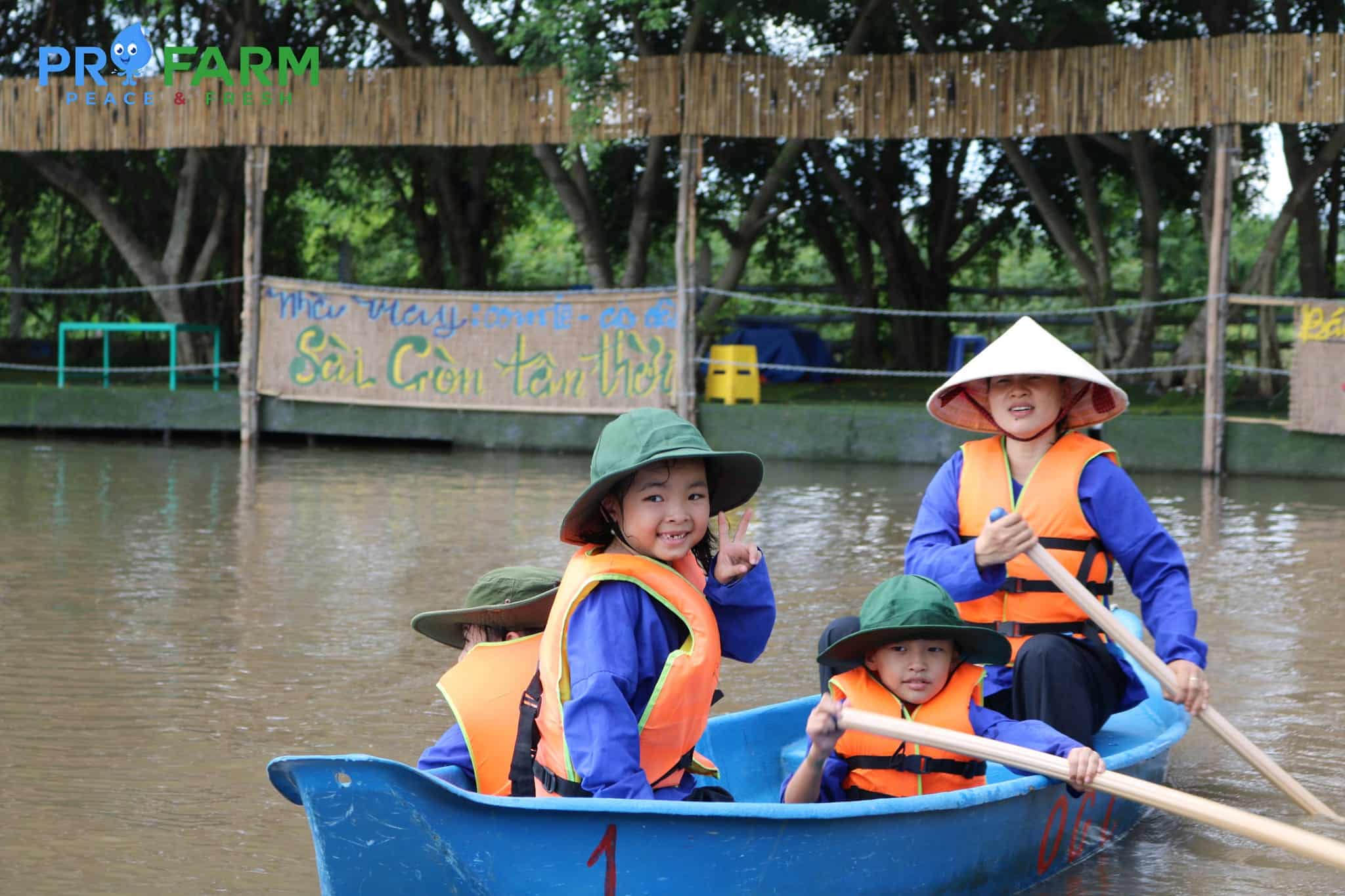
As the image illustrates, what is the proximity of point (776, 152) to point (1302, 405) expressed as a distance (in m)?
6.83

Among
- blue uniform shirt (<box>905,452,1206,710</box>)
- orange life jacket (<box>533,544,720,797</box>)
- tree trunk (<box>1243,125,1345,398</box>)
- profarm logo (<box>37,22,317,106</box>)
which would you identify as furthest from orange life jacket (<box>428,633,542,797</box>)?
tree trunk (<box>1243,125,1345,398</box>)

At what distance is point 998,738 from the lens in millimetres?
3650

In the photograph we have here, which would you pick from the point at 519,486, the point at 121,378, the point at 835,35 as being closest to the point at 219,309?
the point at 121,378

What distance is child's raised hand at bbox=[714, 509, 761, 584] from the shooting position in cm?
314

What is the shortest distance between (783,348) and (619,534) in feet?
49.7

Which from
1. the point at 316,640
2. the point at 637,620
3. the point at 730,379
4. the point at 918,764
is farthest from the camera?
the point at 730,379

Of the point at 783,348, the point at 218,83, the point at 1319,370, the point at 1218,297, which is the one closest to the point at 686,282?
the point at 1218,297

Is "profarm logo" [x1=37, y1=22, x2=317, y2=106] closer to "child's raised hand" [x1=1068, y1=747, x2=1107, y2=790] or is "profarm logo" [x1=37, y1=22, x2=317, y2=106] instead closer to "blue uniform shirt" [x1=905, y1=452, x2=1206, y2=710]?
"blue uniform shirt" [x1=905, y1=452, x2=1206, y2=710]

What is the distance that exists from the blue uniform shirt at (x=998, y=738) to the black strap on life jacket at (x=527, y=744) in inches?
24.7

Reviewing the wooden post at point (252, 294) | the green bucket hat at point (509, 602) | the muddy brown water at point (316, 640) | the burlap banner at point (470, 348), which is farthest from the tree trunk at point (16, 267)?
the green bucket hat at point (509, 602)

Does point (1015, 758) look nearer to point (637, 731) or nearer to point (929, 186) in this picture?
point (637, 731)

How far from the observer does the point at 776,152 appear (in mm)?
17031

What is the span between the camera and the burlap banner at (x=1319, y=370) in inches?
454

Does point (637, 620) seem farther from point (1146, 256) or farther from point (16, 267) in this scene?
point (16, 267)
